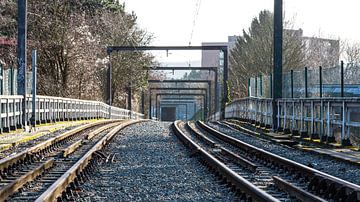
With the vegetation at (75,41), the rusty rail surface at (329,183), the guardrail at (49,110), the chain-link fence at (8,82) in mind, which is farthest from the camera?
the vegetation at (75,41)

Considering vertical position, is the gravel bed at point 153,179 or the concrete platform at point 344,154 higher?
the concrete platform at point 344,154

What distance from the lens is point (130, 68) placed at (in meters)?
63.8

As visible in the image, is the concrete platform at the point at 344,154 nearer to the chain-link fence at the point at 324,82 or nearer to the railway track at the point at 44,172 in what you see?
the chain-link fence at the point at 324,82

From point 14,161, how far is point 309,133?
11.6 m

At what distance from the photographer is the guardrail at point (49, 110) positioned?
21.5 m

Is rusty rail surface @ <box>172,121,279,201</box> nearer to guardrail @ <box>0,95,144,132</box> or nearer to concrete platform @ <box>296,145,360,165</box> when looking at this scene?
concrete platform @ <box>296,145,360,165</box>

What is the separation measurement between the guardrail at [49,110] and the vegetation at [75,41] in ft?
12.2

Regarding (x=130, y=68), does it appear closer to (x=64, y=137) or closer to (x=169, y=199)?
(x=64, y=137)

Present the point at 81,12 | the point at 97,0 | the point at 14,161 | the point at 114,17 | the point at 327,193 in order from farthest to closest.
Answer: the point at 114,17 < the point at 97,0 < the point at 81,12 < the point at 14,161 < the point at 327,193

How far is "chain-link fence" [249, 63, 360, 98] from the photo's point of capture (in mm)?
19692

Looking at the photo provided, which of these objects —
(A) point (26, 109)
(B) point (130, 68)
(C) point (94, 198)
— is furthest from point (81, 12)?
(C) point (94, 198)

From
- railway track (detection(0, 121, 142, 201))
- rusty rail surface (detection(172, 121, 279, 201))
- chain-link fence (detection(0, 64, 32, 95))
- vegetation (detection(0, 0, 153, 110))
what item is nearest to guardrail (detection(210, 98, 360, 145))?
rusty rail surface (detection(172, 121, 279, 201))

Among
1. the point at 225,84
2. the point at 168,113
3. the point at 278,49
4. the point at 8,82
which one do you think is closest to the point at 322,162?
the point at 278,49

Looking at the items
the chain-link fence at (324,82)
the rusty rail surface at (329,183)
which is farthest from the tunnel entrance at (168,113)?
the rusty rail surface at (329,183)
